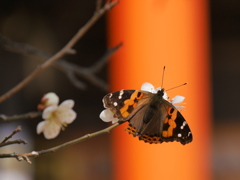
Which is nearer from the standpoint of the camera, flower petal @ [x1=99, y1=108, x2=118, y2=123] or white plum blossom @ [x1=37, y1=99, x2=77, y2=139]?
flower petal @ [x1=99, y1=108, x2=118, y2=123]

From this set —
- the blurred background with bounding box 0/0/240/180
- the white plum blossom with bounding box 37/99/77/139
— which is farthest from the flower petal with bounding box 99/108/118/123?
the blurred background with bounding box 0/0/240/180

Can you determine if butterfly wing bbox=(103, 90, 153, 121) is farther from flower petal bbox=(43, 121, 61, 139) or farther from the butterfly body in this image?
flower petal bbox=(43, 121, 61, 139)

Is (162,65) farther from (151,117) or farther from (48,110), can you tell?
(151,117)

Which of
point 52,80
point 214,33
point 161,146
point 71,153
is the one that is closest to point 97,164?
point 71,153

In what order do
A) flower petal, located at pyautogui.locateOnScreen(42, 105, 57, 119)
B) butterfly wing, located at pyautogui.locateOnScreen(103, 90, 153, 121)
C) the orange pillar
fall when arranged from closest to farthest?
butterfly wing, located at pyautogui.locateOnScreen(103, 90, 153, 121)
flower petal, located at pyautogui.locateOnScreen(42, 105, 57, 119)
the orange pillar

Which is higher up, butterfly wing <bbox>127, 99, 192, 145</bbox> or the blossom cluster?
the blossom cluster

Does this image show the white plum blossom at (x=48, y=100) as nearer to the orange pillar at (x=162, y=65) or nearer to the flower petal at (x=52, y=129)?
the flower petal at (x=52, y=129)

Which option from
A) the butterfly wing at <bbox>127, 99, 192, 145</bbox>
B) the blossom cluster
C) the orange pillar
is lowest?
the butterfly wing at <bbox>127, 99, 192, 145</bbox>
